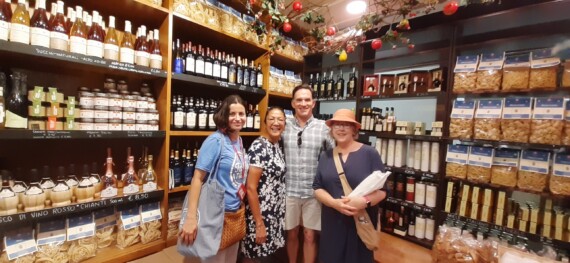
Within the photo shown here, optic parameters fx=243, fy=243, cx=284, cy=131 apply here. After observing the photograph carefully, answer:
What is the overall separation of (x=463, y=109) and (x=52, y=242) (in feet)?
10.2

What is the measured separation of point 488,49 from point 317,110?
2022mm

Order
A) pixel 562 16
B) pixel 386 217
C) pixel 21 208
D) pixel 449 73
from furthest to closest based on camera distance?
pixel 386 217 → pixel 449 73 → pixel 562 16 → pixel 21 208

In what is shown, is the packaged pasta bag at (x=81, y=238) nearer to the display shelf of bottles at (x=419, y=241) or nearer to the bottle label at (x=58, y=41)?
the bottle label at (x=58, y=41)

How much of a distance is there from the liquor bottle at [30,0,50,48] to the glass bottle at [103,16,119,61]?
29cm

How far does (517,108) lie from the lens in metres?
1.85

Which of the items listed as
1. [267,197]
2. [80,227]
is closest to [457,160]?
[267,197]

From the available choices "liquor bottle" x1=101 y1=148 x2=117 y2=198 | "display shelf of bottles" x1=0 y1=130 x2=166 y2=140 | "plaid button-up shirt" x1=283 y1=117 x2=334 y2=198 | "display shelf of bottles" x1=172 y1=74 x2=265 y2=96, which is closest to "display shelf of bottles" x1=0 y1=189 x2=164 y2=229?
"liquor bottle" x1=101 y1=148 x2=117 y2=198

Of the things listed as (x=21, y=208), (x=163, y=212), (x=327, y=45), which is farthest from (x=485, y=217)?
(x=21, y=208)

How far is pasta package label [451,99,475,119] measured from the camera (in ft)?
6.74

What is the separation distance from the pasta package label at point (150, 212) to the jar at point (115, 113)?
0.68 metres

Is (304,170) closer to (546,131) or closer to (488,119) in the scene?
(488,119)

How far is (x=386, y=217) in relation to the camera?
2588 mm

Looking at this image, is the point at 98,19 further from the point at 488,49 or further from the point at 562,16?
the point at 562,16

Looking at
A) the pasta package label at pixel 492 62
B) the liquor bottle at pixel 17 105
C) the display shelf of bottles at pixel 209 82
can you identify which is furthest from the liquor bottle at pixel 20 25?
the pasta package label at pixel 492 62
